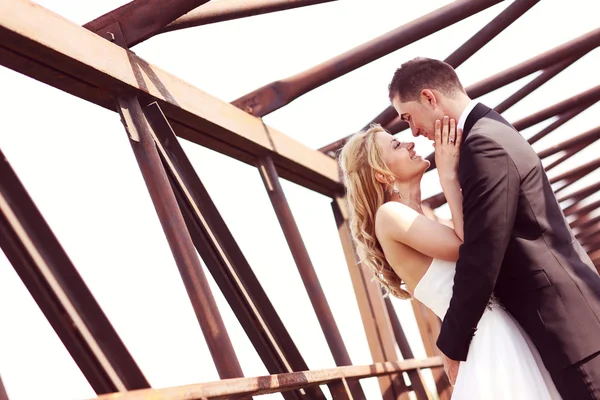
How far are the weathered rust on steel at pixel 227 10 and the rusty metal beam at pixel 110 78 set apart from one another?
0.98 ft

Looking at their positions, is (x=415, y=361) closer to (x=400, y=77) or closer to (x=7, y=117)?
(x=400, y=77)

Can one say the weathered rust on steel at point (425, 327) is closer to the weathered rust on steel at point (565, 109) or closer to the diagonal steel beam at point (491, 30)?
the weathered rust on steel at point (565, 109)

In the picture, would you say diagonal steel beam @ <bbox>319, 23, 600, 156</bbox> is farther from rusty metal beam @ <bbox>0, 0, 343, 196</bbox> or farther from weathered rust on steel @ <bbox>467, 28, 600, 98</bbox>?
rusty metal beam @ <bbox>0, 0, 343, 196</bbox>

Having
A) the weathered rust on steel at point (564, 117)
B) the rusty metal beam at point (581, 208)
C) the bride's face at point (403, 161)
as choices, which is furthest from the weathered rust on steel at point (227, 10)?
the rusty metal beam at point (581, 208)

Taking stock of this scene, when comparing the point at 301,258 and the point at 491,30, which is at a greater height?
the point at 491,30

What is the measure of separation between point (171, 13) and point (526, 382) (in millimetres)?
2303

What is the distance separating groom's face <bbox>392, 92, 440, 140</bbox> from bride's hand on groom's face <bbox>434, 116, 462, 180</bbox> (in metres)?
0.13

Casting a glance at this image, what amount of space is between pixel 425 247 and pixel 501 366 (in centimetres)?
51

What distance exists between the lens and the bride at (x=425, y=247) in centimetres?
260

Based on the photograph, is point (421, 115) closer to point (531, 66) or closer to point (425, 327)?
point (531, 66)

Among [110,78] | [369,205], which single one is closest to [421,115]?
[369,205]

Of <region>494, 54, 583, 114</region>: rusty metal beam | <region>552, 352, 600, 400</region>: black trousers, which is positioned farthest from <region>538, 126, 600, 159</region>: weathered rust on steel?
<region>552, 352, 600, 400</region>: black trousers

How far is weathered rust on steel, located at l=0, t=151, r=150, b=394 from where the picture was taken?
107 inches

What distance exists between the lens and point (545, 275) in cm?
252
